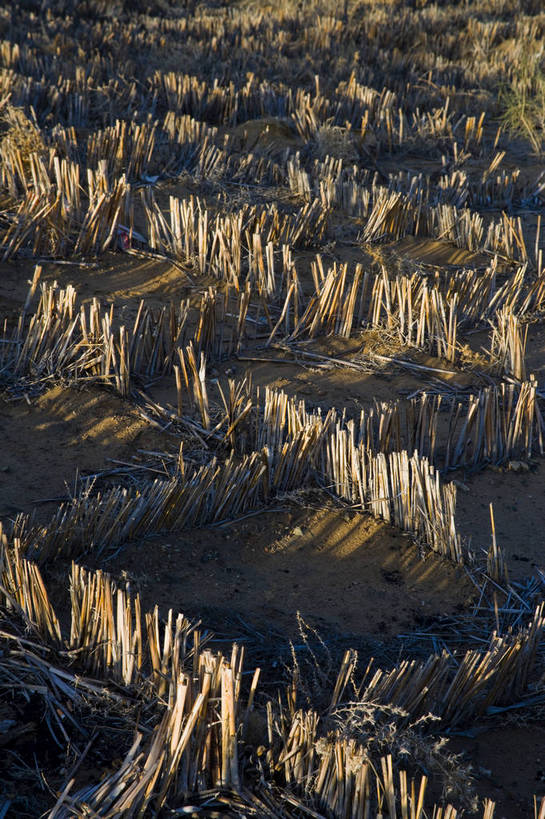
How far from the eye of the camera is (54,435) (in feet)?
12.3

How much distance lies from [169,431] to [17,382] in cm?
87

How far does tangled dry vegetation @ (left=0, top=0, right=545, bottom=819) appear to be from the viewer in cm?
219

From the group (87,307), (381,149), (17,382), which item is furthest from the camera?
(381,149)

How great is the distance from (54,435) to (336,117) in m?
5.75

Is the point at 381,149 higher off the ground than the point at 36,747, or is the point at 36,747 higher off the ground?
the point at 381,149

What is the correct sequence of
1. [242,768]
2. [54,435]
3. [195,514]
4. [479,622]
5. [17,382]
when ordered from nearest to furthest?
[242,768] < [479,622] < [195,514] < [54,435] < [17,382]

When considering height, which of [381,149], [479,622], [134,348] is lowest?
[479,622]

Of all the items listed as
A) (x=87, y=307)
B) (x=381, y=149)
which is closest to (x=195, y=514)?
(x=87, y=307)

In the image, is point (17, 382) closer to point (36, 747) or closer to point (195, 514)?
point (195, 514)

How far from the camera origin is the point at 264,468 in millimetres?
3312

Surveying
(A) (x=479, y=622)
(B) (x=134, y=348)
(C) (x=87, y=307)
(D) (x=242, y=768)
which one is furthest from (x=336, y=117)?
(D) (x=242, y=768)

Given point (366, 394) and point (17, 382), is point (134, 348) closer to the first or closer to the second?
point (17, 382)

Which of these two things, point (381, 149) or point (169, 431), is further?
point (381, 149)

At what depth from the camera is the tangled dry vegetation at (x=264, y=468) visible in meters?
2.19
